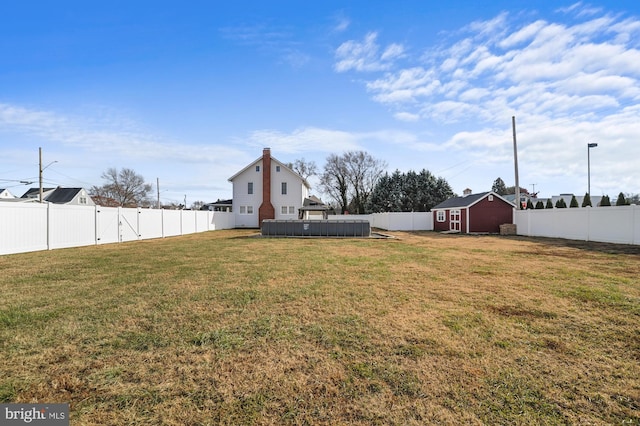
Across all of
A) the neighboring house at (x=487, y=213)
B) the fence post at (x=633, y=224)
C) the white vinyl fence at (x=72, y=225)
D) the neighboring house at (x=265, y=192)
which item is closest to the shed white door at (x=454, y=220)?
the neighboring house at (x=487, y=213)

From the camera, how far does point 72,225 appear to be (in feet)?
44.2

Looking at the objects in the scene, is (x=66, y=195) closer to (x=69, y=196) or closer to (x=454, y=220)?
(x=69, y=196)

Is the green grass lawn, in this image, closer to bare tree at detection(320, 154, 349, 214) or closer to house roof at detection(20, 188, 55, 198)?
bare tree at detection(320, 154, 349, 214)

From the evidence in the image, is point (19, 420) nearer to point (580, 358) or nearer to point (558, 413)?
point (558, 413)

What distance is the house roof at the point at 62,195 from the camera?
45.5 m

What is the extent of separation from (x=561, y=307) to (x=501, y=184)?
59668 mm

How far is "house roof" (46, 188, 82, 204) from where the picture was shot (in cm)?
4553

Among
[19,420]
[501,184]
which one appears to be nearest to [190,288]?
[19,420]

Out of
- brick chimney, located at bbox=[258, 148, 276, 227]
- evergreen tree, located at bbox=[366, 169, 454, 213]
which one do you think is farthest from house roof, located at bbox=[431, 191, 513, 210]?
brick chimney, located at bbox=[258, 148, 276, 227]

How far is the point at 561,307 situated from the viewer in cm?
489

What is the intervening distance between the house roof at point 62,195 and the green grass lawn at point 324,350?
163 feet

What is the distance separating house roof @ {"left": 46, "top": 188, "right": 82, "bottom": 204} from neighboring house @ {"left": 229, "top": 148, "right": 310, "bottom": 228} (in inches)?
1189

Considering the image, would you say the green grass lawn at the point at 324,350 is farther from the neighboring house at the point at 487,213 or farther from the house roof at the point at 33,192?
the house roof at the point at 33,192

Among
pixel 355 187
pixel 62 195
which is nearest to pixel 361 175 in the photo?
pixel 355 187
